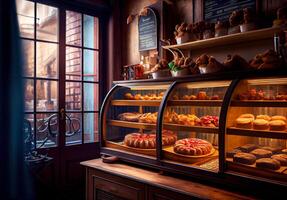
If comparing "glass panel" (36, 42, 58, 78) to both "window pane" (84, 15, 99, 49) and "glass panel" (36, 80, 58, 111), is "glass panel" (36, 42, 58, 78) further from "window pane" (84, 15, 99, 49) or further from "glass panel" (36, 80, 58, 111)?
"window pane" (84, 15, 99, 49)

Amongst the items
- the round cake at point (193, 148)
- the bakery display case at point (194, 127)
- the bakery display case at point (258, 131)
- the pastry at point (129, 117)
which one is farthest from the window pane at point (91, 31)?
the bakery display case at point (258, 131)

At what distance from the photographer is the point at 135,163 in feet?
8.59

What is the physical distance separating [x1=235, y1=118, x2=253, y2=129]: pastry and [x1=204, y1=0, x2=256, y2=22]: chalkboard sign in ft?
3.69

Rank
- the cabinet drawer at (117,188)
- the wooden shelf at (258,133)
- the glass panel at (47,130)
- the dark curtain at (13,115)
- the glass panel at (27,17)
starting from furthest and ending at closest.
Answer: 1. the glass panel at (47,130)
2. the glass panel at (27,17)
3. the cabinet drawer at (117,188)
4. the wooden shelf at (258,133)
5. the dark curtain at (13,115)

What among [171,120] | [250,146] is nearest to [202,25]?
[171,120]

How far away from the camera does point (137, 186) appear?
233 cm

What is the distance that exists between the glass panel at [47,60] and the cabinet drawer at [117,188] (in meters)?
1.59

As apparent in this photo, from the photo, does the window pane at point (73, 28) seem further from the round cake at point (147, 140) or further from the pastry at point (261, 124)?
the pastry at point (261, 124)

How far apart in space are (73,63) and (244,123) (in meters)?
2.55

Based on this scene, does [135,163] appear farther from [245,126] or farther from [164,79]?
[245,126]

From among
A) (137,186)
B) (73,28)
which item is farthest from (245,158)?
(73,28)

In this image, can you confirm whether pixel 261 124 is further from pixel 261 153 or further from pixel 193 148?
pixel 193 148

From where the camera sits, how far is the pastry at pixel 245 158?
1947mm

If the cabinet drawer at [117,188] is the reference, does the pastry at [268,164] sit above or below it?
above
